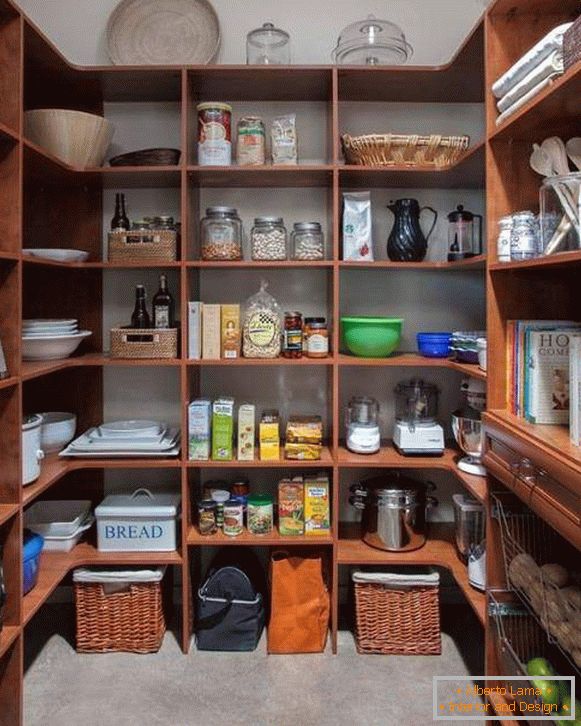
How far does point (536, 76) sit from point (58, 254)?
1.64 m

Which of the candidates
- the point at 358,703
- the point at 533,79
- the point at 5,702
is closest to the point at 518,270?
the point at 533,79

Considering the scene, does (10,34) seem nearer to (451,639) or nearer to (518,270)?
(518,270)

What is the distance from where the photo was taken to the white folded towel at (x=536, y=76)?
4.48 ft

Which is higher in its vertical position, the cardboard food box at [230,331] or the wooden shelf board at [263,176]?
the wooden shelf board at [263,176]

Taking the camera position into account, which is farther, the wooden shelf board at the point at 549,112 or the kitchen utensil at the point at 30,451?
the kitchen utensil at the point at 30,451

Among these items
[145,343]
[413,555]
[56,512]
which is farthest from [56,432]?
[413,555]

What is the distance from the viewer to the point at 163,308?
2291 millimetres

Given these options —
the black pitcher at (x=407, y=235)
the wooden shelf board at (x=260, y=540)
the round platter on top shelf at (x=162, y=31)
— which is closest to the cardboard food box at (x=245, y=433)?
the wooden shelf board at (x=260, y=540)

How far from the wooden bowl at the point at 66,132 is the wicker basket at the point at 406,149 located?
3.14 feet

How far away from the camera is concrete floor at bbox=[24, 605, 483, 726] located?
6.19 feet

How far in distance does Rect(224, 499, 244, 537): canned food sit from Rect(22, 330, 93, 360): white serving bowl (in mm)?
849

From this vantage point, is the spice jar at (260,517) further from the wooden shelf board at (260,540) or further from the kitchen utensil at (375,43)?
the kitchen utensil at (375,43)

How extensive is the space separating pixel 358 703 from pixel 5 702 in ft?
3.62

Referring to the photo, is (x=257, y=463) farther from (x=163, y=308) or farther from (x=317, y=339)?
(x=163, y=308)
